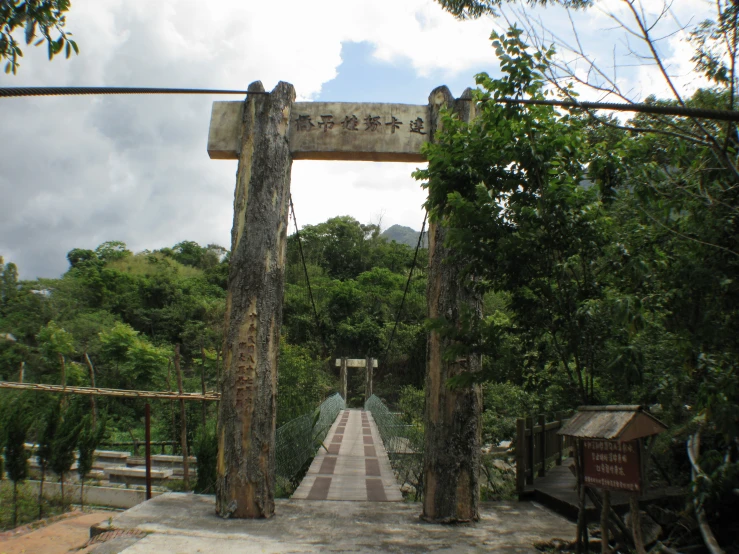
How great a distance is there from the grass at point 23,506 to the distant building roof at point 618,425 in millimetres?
5280

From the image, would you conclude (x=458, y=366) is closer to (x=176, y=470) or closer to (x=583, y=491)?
(x=583, y=491)

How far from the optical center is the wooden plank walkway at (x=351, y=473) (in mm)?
4121

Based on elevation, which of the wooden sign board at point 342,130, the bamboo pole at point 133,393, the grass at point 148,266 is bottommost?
the bamboo pole at point 133,393

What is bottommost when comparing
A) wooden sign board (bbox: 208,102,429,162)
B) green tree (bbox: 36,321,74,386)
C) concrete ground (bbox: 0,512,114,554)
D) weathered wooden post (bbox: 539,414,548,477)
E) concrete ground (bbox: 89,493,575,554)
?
concrete ground (bbox: 0,512,114,554)

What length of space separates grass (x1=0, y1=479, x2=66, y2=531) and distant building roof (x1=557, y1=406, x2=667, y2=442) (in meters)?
5.28

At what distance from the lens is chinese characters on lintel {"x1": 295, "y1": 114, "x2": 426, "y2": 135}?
3.59 metres

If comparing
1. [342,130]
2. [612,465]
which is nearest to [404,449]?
[342,130]

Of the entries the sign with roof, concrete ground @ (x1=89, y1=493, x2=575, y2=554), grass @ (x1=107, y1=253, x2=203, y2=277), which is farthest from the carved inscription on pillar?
grass @ (x1=107, y1=253, x2=203, y2=277)

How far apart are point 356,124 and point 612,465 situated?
2.49m

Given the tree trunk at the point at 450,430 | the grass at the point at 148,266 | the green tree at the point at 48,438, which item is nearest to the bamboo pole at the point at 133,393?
the green tree at the point at 48,438

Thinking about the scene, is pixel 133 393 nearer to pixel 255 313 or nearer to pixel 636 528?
pixel 255 313

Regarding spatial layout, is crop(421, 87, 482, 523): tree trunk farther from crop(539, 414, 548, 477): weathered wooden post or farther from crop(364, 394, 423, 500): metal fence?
crop(364, 394, 423, 500): metal fence

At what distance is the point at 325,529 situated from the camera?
9.69ft

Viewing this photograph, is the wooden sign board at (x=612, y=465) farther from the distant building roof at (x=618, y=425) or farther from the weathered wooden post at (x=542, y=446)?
the weathered wooden post at (x=542, y=446)
